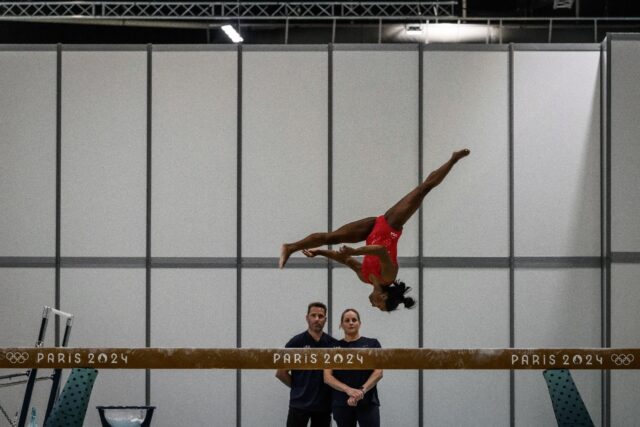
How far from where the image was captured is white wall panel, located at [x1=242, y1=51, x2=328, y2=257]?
10.5 metres

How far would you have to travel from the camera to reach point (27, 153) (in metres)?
10.6

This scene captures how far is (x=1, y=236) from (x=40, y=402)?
1.79 m

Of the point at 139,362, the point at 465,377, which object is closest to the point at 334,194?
the point at 465,377

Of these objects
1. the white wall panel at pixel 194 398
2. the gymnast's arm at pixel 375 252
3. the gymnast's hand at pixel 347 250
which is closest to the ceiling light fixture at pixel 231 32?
the white wall panel at pixel 194 398

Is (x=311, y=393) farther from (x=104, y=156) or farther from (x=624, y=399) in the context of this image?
(x=104, y=156)

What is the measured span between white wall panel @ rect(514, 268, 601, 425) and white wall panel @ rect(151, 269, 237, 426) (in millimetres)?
3001

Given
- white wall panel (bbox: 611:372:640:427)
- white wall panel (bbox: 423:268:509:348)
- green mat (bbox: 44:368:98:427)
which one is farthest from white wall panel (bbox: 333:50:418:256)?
green mat (bbox: 44:368:98:427)

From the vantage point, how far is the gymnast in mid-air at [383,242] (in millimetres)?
6969

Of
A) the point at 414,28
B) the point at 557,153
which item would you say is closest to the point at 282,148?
the point at 557,153

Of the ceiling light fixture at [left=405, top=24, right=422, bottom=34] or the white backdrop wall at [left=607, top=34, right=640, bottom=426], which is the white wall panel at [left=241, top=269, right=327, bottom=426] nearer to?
the white backdrop wall at [left=607, top=34, right=640, bottom=426]

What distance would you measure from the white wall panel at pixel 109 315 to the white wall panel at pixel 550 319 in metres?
3.95

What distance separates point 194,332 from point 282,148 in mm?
2146

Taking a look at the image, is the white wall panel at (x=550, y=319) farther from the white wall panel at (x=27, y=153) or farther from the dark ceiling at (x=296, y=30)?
the white wall panel at (x=27, y=153)

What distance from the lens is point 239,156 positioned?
10.6m
